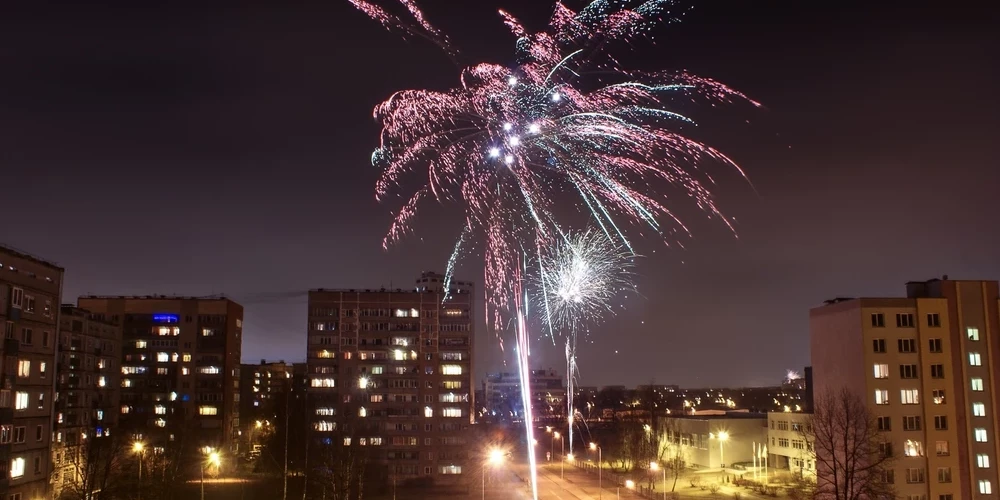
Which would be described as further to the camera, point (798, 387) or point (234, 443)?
point (798, 387)

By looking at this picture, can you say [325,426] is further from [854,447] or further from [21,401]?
A: [854,447]

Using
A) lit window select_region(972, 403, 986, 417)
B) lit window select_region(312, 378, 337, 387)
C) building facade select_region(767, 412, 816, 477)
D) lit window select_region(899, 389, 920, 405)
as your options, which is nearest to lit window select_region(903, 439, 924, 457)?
lit window select_region(899, 389, 920, 405)

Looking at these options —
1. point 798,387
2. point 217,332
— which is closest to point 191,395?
point 217,332

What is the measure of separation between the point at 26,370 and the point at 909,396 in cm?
4145

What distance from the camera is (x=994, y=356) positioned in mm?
41438

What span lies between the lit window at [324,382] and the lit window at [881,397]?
44.0 m

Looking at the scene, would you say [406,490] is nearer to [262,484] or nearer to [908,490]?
[262,484]

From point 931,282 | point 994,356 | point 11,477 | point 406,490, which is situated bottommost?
point 406,490

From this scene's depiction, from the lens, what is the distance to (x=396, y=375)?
68875mm

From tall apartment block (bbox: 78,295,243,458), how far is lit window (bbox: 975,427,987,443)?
61413 millimetres

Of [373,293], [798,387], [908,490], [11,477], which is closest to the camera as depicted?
[11,477]

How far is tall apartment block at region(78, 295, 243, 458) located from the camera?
75375 millimetres

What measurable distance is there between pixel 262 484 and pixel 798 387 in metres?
160

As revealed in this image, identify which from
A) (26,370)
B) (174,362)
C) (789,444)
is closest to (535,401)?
(174,362)
